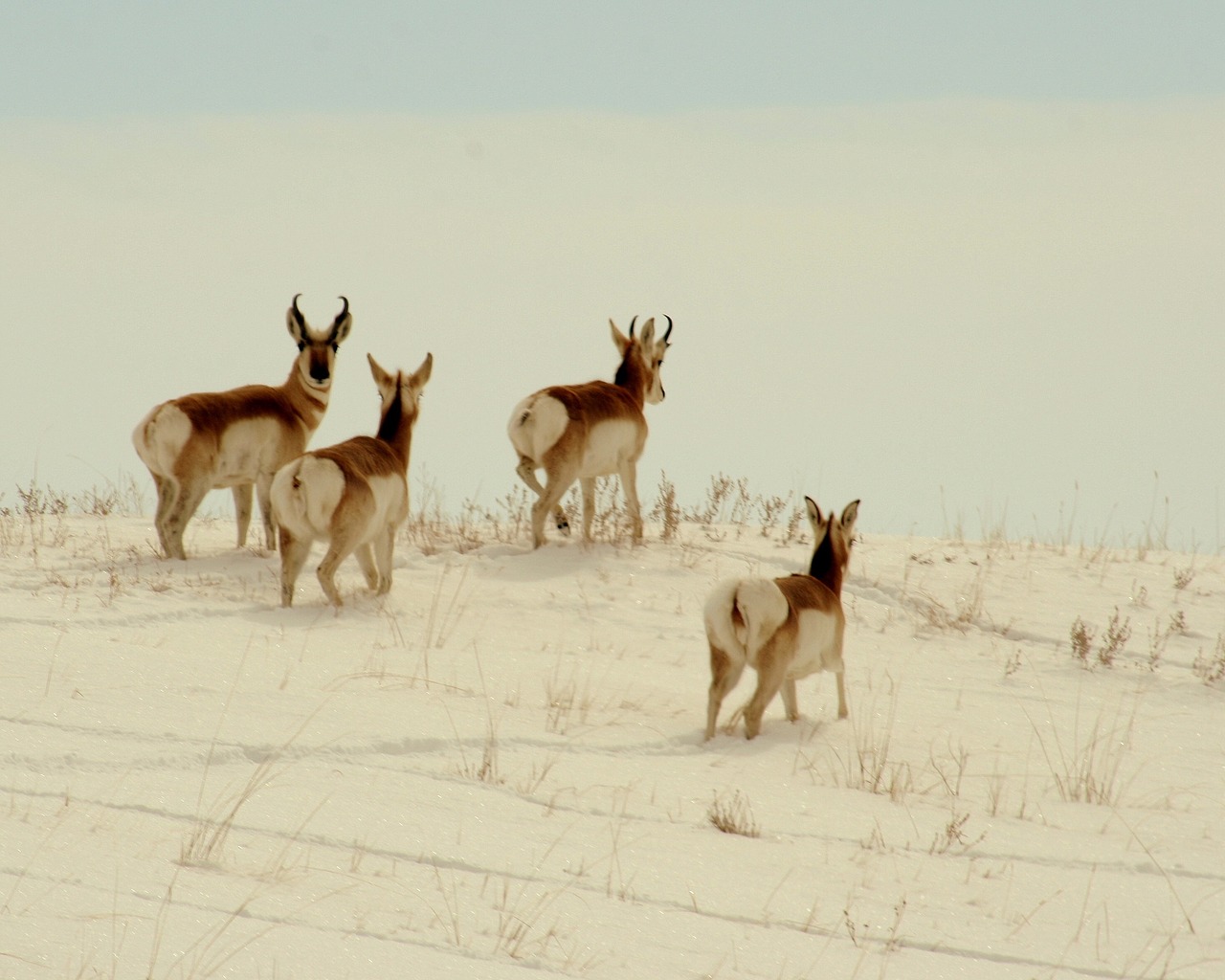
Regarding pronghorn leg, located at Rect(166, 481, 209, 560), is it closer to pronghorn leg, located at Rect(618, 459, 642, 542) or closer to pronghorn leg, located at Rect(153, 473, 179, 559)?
pronghorn leg, located at Rect(153, 473, 179, 559)

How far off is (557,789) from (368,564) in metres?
4.48

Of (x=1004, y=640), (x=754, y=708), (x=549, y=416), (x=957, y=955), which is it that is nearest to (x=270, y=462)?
(x=549, y=416)

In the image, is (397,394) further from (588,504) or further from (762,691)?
(762,691)

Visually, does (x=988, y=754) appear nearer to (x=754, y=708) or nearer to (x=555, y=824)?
(x=754, y=708)

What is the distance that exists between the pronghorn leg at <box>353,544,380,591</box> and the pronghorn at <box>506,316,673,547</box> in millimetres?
2021

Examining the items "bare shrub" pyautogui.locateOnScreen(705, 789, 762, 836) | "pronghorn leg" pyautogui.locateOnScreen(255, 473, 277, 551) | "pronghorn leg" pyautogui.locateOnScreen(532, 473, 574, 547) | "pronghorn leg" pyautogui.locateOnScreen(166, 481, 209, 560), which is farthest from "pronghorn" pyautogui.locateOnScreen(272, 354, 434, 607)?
"bare shrub" pyautogui.locateOnScreen(705, 789, 762, 836)

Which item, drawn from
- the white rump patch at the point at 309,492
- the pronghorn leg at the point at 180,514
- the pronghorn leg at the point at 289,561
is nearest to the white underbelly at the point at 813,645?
the white rump patch at the point at 309,492

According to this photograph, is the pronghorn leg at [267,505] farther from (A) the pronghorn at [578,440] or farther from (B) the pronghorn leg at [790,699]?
(B) the pronghorn leg at [790,699]

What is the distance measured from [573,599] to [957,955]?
6.48 metres

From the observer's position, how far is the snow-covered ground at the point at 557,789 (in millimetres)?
4148

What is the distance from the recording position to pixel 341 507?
30.3 feet

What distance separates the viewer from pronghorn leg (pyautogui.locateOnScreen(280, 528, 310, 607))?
944cm

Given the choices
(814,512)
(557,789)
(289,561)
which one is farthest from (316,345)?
(557,789)

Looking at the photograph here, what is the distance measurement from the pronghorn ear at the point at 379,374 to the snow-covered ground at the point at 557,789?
161cm
